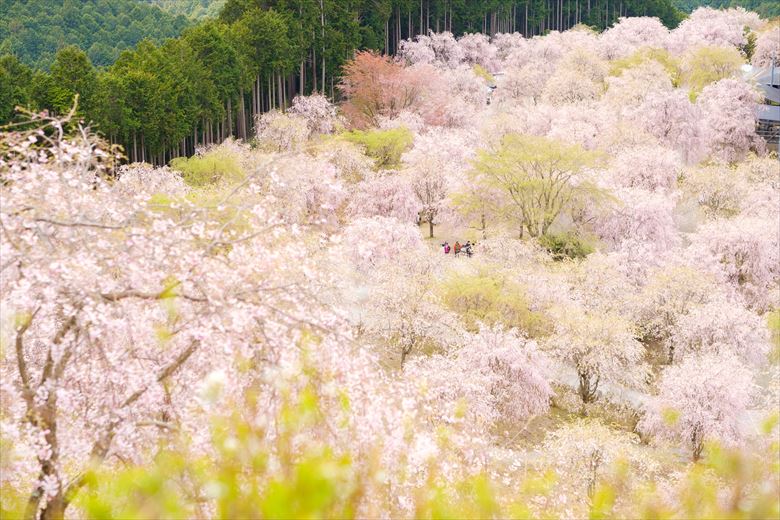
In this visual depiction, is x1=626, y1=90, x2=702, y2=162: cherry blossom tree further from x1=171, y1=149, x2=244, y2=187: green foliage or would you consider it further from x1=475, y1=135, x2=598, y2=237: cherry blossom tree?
x1=171, y1=149, x2=244, y2=187: green foliage

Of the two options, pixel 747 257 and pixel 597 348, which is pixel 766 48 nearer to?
pixel 747 257

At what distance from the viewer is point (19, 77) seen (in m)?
30.2

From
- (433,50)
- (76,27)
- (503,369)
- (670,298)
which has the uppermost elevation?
(76,27)

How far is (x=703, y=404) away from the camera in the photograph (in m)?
18.0

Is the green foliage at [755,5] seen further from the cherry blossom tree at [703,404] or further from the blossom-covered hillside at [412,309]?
the cherry blossom tree at [703,404]

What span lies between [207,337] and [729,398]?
52.2 feet

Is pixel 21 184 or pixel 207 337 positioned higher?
pixel 21 184

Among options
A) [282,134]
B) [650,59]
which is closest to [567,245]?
[282,134]

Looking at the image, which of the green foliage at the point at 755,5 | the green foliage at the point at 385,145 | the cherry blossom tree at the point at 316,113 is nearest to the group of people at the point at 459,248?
the green foliage at the point at 385,145

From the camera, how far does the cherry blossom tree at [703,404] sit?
58.1 ft

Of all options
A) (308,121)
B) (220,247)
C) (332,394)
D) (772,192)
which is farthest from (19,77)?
(772,192)

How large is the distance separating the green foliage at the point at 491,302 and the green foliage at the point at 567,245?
21.3 ft

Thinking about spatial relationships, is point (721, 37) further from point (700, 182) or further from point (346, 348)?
point (346, 348)

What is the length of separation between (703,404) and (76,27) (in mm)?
62653
